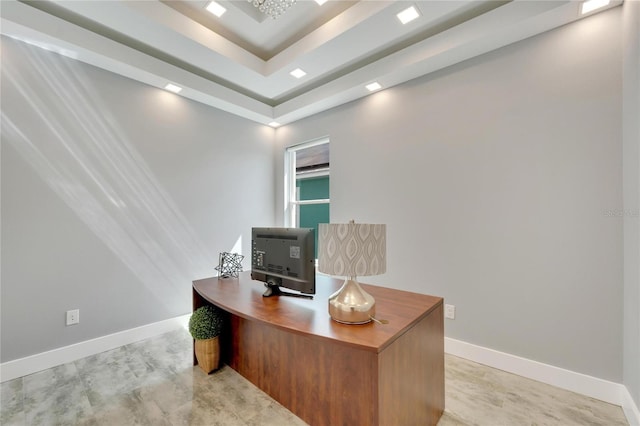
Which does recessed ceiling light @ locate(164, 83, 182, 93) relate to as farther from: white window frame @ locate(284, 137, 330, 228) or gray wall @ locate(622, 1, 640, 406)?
gray wall @ locate(622, 1, 640, 406)

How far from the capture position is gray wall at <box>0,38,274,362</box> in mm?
2176

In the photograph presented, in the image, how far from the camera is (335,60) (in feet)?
8.65

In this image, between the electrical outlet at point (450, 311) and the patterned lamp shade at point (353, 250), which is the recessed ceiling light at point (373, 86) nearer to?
the patterned lamp shade at point (353, 250)

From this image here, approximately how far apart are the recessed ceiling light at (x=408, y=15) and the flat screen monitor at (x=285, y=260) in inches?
69.9

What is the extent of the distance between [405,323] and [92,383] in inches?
94.1

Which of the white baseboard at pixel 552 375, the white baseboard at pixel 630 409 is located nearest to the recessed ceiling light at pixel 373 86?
the white baseboard at pixel 552 375

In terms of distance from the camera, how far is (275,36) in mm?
2602

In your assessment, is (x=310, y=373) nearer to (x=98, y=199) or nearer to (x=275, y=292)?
(x=275, y=292)

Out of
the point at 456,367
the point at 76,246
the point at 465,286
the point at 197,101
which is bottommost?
the point at 456,367

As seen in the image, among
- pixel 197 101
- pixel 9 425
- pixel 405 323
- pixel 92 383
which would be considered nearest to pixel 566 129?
pixel 405 323

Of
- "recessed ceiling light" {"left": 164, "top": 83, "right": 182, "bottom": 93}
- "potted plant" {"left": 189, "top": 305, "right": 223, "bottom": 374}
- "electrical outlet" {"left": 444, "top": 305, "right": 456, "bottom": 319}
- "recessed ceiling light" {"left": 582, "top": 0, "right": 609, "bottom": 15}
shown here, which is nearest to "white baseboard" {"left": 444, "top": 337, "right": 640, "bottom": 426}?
"electrical outlet" {"left": 444, "top": 305, "right": 456, "bottom": 319}

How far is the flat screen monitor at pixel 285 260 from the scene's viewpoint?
5.63 ft

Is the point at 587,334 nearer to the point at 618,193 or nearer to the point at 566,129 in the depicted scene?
the point at 618,193

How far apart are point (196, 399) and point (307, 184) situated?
296cm
